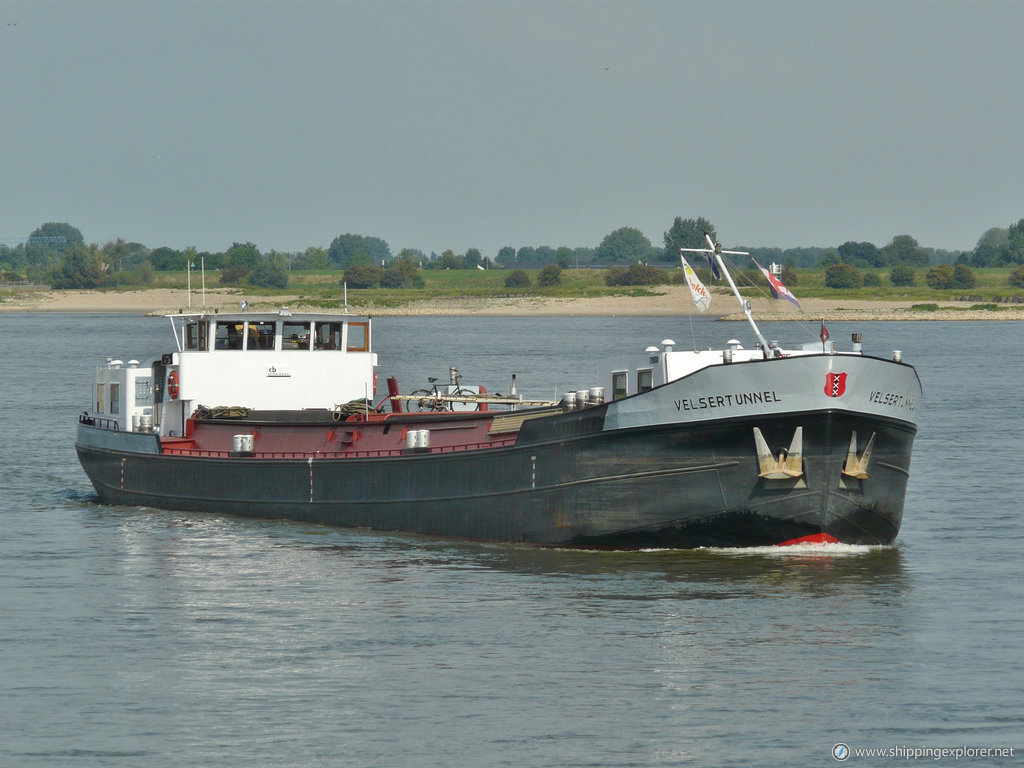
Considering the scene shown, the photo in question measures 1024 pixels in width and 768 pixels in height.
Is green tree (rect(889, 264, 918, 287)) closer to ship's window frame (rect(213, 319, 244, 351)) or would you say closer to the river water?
the river water

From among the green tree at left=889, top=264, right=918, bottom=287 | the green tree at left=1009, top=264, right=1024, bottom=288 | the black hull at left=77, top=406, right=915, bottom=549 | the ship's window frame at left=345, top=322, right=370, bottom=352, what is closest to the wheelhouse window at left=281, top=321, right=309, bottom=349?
the ship's window frame at left=345, top=322, right=370, bottom=352

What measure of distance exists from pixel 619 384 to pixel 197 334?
420 inches

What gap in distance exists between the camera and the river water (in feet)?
52.2

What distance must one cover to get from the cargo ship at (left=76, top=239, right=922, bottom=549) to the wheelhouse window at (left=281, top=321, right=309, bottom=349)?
0.05 m

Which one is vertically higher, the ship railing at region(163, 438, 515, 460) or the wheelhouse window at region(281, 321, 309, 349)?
the wheelhouse window at region(281, 321, 309, 349)

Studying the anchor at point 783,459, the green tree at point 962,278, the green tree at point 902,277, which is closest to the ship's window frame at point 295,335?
the anchor at point 783,459

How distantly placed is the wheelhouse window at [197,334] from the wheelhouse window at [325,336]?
2.45 metres

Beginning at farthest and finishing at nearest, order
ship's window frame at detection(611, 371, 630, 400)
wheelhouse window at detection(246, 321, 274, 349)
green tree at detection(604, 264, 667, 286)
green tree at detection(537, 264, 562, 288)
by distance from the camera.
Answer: green tree at detection(537, 264, 562, 288), green tree at detection(604, 264, 667, 286), wheelhouse window at detection(246, 321, 274, 349), ship's window frame at detection(611, 371, 630, 400)

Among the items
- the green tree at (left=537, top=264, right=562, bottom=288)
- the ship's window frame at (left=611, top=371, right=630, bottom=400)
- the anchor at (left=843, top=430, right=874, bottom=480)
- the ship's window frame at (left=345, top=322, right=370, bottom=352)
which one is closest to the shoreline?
the green tree at (left=537, top=264, right=562, bottom=288)

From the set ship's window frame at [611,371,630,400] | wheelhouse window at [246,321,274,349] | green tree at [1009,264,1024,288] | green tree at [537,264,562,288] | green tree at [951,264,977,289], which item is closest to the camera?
ship's window frame at [611,371,630,400]

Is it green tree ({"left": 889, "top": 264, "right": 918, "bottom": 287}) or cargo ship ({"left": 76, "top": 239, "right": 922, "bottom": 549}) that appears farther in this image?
green tree ({"left": 889, "top": 264, "right": 918, "bottom": 287})

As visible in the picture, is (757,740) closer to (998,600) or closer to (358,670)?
(358,670)

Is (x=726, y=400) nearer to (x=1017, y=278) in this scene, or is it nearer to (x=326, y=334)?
(x=326, y=334)

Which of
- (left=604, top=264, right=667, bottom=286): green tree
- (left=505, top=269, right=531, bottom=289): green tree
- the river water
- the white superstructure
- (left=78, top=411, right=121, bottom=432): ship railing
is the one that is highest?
(left=604, top=264, right=667, bottom=286): green tree
